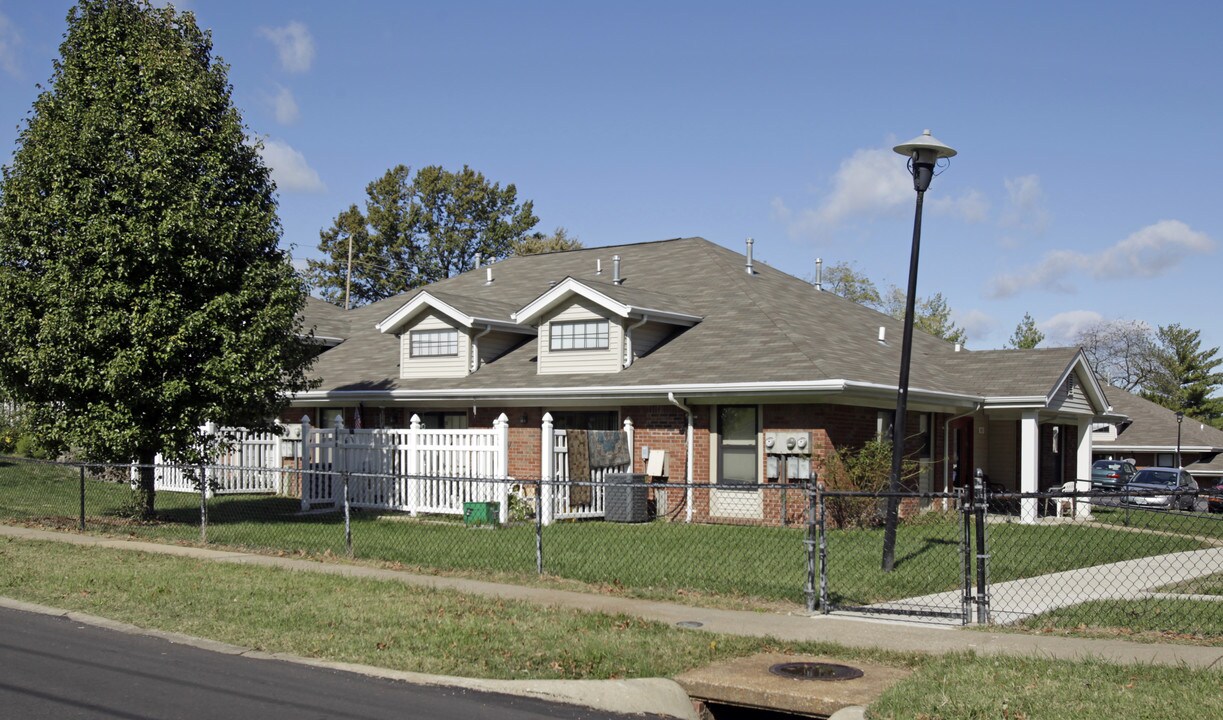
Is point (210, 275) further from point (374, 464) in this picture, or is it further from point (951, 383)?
point (951, 383)

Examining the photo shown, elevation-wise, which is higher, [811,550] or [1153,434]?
[811,550]

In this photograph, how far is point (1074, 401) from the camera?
25734mm

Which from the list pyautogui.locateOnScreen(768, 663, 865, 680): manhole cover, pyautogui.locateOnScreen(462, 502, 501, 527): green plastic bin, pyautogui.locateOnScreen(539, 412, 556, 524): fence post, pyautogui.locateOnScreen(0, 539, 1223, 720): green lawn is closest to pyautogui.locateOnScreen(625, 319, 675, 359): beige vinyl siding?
pyautogui.locateOnScreen(539, 412, 556, 524): fence post

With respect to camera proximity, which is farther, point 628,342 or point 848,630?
point 628,342

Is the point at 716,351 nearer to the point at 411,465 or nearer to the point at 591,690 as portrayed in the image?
the point at 411,465

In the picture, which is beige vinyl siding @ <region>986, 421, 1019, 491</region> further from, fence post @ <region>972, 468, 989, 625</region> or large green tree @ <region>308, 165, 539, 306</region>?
large green tree @ <region>308, 165, 539, 306</region>

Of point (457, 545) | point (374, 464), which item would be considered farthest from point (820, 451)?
point (374, 464)

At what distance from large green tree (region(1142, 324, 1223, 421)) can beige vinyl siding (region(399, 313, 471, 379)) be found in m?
61.4

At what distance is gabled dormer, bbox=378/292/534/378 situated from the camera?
81.7 ft

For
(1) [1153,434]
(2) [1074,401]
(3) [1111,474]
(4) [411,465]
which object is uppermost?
(2) [1074,401]

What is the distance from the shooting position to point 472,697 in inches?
313

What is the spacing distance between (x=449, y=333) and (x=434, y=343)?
0.48m

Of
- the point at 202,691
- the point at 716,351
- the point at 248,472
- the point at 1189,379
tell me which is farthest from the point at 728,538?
the point at 1189,379

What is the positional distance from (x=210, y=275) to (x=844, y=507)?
1149 centimetres
